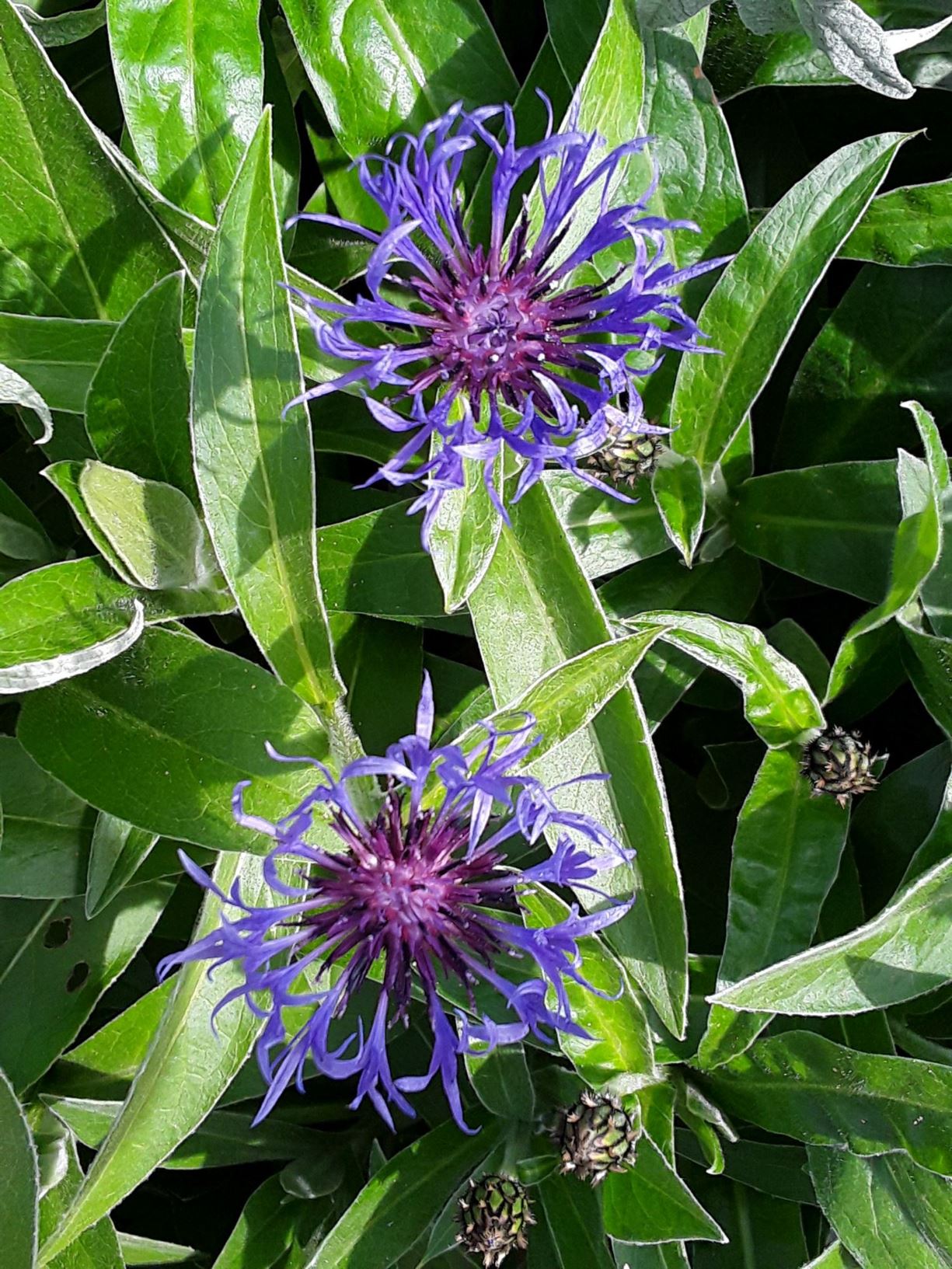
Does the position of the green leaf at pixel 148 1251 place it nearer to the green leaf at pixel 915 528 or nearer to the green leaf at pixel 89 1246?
the green leaf at pixel 89 1246

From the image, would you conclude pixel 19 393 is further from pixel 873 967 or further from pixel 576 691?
pixel 873 967

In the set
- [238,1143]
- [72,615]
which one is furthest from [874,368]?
[238,1143]

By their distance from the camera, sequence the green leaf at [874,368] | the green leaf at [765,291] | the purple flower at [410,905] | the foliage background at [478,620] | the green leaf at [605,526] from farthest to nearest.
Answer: the green leaf at [874,368] → the green leaf at [605,526] → the green leaf at [765,291] → the foliage background at [478,620] → the purple flower at [410,905]

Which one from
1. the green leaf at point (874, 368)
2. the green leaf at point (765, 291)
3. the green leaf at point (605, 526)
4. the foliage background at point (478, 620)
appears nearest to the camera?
the foliage background at point (478, 620)

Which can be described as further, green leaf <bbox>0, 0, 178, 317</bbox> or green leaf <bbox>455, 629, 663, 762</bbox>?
green leaf <bbox>0, 0, 178, 317</bbox>

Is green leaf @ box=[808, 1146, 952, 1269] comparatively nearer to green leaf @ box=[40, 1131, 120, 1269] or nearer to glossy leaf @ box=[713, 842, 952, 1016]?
glossy leaf @ box=[713, 842, 952, 1016]

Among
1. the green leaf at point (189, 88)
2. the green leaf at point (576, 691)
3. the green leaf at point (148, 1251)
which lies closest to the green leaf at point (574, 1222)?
the green leaf at point (148, 1251)

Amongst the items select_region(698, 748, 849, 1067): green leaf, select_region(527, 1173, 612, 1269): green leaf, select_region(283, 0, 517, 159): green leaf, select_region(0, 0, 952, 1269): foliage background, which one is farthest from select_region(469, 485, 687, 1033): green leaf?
select_region(283, 0, 517, 159): green leaf
